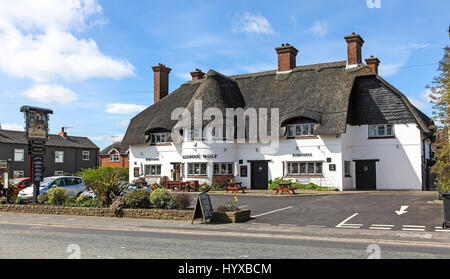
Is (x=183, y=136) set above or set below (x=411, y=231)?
above

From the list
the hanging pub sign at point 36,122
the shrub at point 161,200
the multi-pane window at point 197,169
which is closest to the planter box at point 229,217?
the shrub at point 161,200

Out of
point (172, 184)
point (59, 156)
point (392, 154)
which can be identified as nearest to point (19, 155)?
point (59, 156)

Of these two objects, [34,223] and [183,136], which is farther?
[183,136]

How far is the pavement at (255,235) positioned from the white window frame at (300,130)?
13.5 meters

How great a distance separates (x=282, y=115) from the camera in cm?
3278

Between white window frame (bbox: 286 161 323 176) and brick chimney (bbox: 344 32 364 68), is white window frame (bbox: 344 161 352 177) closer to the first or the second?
white window frame (bbox: 286 161 323 176)

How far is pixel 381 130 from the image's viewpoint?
31219 mm

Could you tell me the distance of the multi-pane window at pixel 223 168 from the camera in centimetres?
3388

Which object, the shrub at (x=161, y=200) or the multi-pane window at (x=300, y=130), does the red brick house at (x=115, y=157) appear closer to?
the multi-pane window at (x=300, y=130)

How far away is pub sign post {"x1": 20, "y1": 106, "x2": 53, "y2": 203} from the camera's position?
19.6 m

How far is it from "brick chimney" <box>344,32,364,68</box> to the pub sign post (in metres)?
24.1
